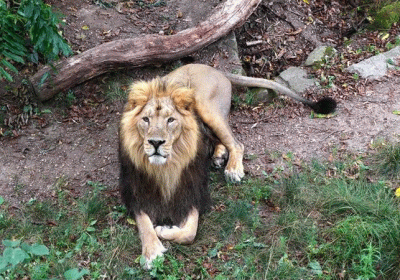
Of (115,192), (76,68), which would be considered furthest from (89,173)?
(76,68)

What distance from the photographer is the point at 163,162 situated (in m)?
4.15

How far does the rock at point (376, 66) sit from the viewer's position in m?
6.53

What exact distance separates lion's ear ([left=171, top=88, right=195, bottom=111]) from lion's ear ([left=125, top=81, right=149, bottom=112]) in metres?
0.21

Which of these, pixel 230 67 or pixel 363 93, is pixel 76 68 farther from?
pixel 363 93

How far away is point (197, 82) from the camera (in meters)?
5.27

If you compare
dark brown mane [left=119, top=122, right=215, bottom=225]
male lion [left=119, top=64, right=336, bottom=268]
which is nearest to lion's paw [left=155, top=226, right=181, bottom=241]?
male lion [left=119, top=64, right=336, bottom=268]

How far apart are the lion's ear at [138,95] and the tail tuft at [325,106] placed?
2.22 m

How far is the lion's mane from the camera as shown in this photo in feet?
14.3

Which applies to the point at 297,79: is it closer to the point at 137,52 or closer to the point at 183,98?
the point at 137,52

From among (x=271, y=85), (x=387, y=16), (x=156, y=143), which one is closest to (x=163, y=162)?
(x=156, y=143)

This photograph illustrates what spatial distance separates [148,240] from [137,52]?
253cm

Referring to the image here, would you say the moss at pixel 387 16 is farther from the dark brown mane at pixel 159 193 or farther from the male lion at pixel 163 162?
the dark brown mane at pixel 159 193

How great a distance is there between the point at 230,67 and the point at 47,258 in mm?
3358

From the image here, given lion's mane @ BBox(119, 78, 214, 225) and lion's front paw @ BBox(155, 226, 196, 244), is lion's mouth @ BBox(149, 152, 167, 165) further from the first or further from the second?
lion's front paw @ BBox(155, 226, 196, 244)
